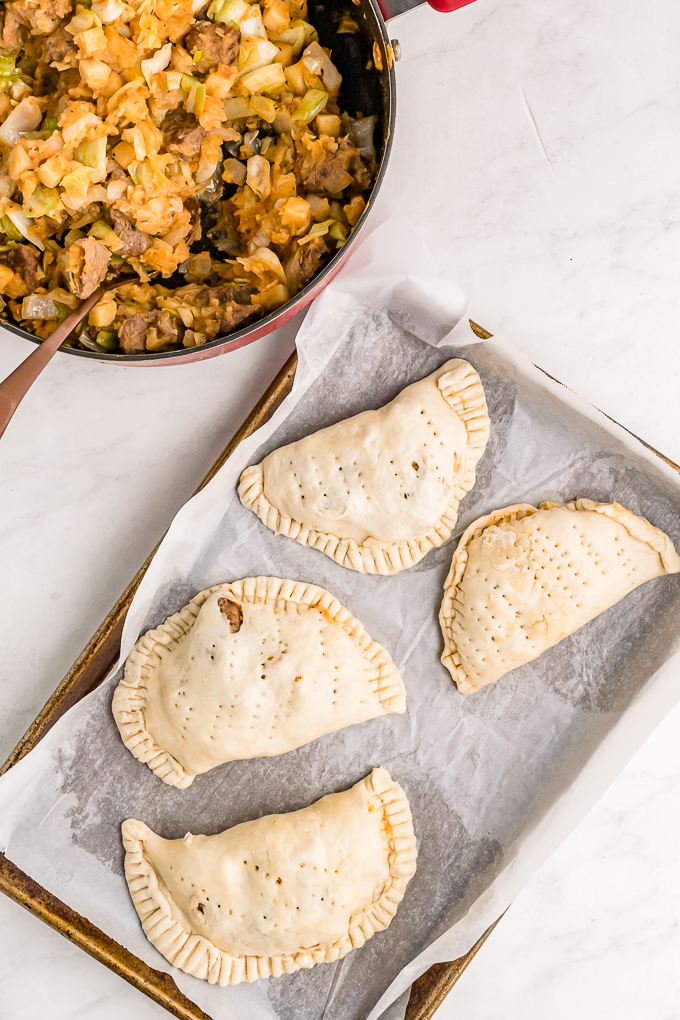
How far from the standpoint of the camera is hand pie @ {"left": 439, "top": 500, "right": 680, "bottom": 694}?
180 centimetres

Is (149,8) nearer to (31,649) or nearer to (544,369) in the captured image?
(544,369)

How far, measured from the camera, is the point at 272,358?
74.3 inches

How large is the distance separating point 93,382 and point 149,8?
2.96 feet

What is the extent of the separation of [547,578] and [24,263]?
1.51 m

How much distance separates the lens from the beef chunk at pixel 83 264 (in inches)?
58.3

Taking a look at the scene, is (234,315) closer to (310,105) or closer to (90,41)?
(310,105)

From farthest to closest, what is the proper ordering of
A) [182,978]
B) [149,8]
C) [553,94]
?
[553,94], [182,978], [149,8]

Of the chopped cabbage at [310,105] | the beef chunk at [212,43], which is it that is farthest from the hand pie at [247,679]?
the beef chunk at [212,43]

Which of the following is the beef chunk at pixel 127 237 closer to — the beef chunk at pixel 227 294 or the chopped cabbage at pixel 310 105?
the beef chunk at pixel 227 294

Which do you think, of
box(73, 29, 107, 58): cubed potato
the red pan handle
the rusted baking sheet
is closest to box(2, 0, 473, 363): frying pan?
the red pan handle

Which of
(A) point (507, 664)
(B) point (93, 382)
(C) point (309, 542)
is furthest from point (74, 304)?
(A) point (507, 664)

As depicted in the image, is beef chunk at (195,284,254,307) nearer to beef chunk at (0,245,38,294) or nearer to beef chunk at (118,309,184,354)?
beef chunk at (118,309,184,354)

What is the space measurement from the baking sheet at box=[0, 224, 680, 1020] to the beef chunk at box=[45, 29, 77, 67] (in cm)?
77

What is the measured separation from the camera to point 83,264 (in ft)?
4.88
